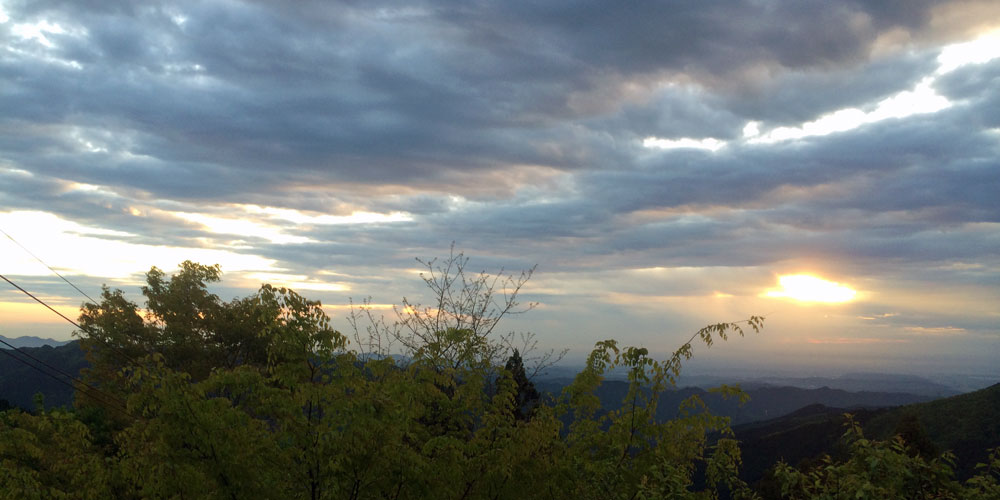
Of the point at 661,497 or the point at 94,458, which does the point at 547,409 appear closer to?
the point at 661,497

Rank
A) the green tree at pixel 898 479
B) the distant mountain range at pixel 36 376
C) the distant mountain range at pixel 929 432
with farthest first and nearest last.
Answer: the distant mountain range at pixel 36 376
the distant mountain range at pixel 929 432
the green tree at pixel 898 479

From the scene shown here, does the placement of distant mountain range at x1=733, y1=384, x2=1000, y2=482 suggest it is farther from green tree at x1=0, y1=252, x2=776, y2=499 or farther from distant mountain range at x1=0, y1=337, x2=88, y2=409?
distant mountain range at x1=0, y1=337, x2=88, y2=409

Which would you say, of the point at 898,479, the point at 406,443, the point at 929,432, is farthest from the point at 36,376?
the point at 898,479

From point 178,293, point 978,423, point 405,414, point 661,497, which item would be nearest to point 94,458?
point 405,414

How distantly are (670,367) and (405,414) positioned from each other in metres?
4.60

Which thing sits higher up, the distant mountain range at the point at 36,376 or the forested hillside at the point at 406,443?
the forested hillside at the point at 406,443

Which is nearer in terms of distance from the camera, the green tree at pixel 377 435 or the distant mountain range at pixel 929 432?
the green tree at pixel 377 435

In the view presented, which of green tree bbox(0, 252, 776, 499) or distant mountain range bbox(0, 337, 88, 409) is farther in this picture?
distant mountain range bbox(0, 337, 88, 409)

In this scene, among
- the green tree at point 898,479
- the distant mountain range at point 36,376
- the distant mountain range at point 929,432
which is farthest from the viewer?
the distant mountain range at point 36,376

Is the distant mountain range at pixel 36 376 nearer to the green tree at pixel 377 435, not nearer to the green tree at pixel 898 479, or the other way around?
the green tree at pixel 377 435

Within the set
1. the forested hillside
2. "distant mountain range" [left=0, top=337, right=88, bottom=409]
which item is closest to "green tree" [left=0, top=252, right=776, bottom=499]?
the forested hillside

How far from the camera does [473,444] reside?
35.7ft

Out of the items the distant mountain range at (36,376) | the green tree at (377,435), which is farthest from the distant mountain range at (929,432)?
the distant mountain range at (36,376)

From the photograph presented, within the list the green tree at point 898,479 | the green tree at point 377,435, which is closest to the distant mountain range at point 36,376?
the green tree at point 377,435
